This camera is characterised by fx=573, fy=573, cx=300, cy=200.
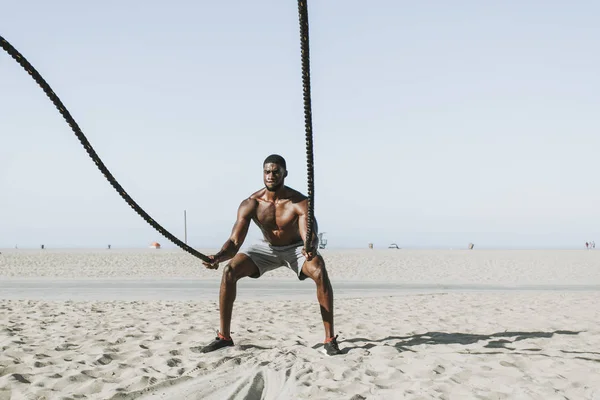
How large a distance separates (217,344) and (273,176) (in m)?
1.71

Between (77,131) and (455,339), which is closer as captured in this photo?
(77,131)

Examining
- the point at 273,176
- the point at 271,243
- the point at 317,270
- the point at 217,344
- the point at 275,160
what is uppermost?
the point at 275,160

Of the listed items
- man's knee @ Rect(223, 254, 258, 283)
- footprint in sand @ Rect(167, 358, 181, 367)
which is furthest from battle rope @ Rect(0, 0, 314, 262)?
footprint in sand @ Rect(167, 358, 181, 367)

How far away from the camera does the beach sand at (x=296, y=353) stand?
4.19 metres

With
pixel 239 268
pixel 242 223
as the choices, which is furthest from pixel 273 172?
pixel 239 268

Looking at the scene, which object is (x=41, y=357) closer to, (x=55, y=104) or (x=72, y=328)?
(x=72, y=328)

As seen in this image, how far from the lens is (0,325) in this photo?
22.7ft

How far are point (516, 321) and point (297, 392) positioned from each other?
496 cm

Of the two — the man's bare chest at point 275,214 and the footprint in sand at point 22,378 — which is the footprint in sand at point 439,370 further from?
the footprint in sand at point 22,378

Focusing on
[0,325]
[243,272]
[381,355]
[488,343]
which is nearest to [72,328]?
[0,325]

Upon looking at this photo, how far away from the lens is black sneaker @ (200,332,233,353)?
5.41 metres

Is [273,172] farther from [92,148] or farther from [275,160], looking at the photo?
[92,148]

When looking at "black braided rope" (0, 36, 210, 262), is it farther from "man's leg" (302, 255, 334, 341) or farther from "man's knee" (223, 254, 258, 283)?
"man's leg" (302, 255, 334, 341)

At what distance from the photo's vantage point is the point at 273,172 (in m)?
5.62
